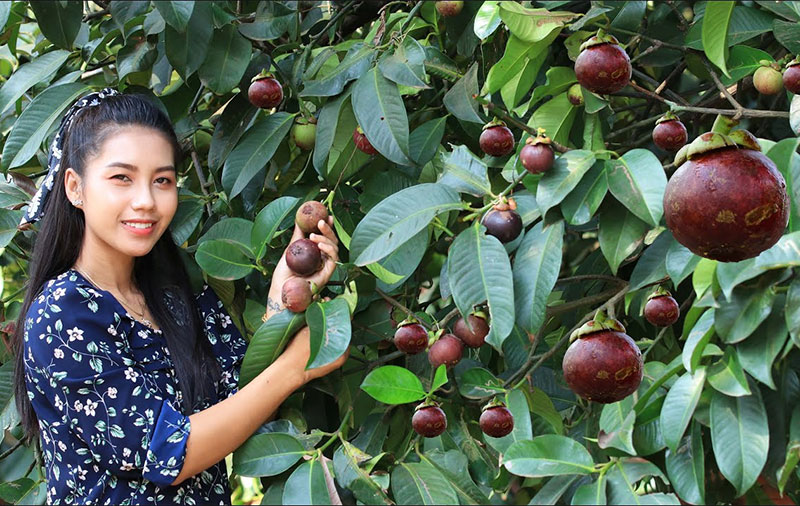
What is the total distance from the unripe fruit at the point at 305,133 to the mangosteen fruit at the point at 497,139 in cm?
36

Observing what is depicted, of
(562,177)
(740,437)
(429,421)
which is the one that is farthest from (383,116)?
(740,437)

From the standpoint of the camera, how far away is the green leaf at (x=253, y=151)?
1.50 metres

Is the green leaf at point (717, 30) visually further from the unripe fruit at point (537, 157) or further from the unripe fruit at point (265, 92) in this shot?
the unripe fruit at point (265, 92)

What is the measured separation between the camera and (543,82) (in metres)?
1.52

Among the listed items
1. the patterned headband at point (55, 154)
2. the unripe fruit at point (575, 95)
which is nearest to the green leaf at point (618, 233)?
the unripe fruit at point (575, 95)

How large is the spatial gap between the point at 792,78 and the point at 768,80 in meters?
0.09

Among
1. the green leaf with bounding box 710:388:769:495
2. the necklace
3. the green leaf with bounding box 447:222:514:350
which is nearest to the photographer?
the green leaf with bounding box 710:388:769:495

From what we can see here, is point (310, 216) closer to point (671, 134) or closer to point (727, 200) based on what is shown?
point (671, 134)

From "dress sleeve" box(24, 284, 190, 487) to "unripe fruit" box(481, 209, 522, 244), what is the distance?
513mm

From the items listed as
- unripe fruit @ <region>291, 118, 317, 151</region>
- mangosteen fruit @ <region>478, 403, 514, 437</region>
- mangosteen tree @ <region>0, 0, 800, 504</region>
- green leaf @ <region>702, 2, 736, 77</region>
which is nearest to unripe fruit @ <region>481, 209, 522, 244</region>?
mangosteen tree @ <region>0, 0, 800, 504</region>

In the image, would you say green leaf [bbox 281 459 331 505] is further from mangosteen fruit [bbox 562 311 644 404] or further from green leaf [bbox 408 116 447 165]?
green leaf [bbox 408 116 447 165]

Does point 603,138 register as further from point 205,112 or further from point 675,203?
point 205,112

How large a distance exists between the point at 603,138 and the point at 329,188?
1.48 ft

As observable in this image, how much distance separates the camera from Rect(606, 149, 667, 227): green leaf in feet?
3.75
